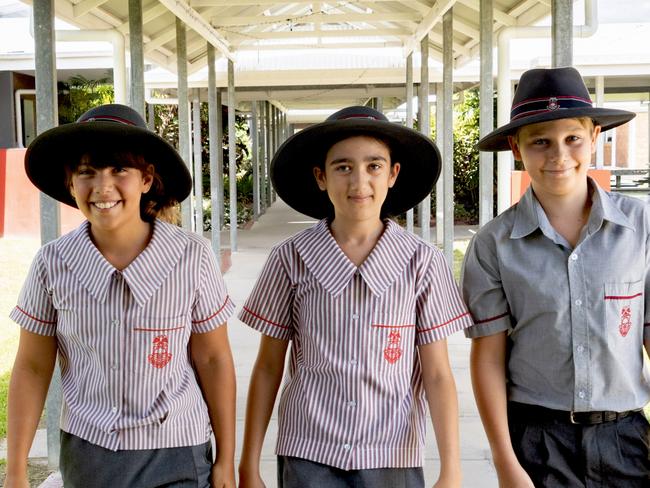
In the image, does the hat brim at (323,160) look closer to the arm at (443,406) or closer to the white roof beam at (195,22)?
the arm at (443,406)

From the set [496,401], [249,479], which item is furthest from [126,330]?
[496,401]

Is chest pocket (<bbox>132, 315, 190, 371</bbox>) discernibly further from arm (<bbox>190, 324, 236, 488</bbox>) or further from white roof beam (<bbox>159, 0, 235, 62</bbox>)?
white roof beam (<bbox>159, 0, 235, 62</bbox>)

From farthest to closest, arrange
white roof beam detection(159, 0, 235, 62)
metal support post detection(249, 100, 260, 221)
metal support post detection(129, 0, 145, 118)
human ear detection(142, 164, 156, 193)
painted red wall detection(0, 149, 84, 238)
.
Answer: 1. metal support post detection(249, 100, 260, 221)
2. painted red wall detection(0, 149, 84, 238)
3. white roof beam detection(159, 0, 235, 62)
4. metal support post detection(129, 0, 145, 118)
5. human ear detection(142, 164, 156, 193)

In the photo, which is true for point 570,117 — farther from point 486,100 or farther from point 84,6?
point 84,6

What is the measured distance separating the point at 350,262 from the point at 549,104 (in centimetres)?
71

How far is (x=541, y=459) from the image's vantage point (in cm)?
243

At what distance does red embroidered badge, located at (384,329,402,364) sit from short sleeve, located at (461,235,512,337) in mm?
237

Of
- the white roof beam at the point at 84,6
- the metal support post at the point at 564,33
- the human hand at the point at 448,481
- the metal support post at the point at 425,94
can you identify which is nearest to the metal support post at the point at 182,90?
the white roof beam at the point at 84,6

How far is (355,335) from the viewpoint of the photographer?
7.84ft

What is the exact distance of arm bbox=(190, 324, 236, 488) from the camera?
8.25 ft

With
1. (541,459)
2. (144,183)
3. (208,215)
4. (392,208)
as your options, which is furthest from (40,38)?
(208,215)

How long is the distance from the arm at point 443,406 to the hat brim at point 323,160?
0.56 meters

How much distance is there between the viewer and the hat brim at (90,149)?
2.47 meters

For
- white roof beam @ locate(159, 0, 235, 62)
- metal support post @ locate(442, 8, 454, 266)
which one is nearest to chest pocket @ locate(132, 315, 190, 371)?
white roof beam @ locate(159, 0, 235, 62)
